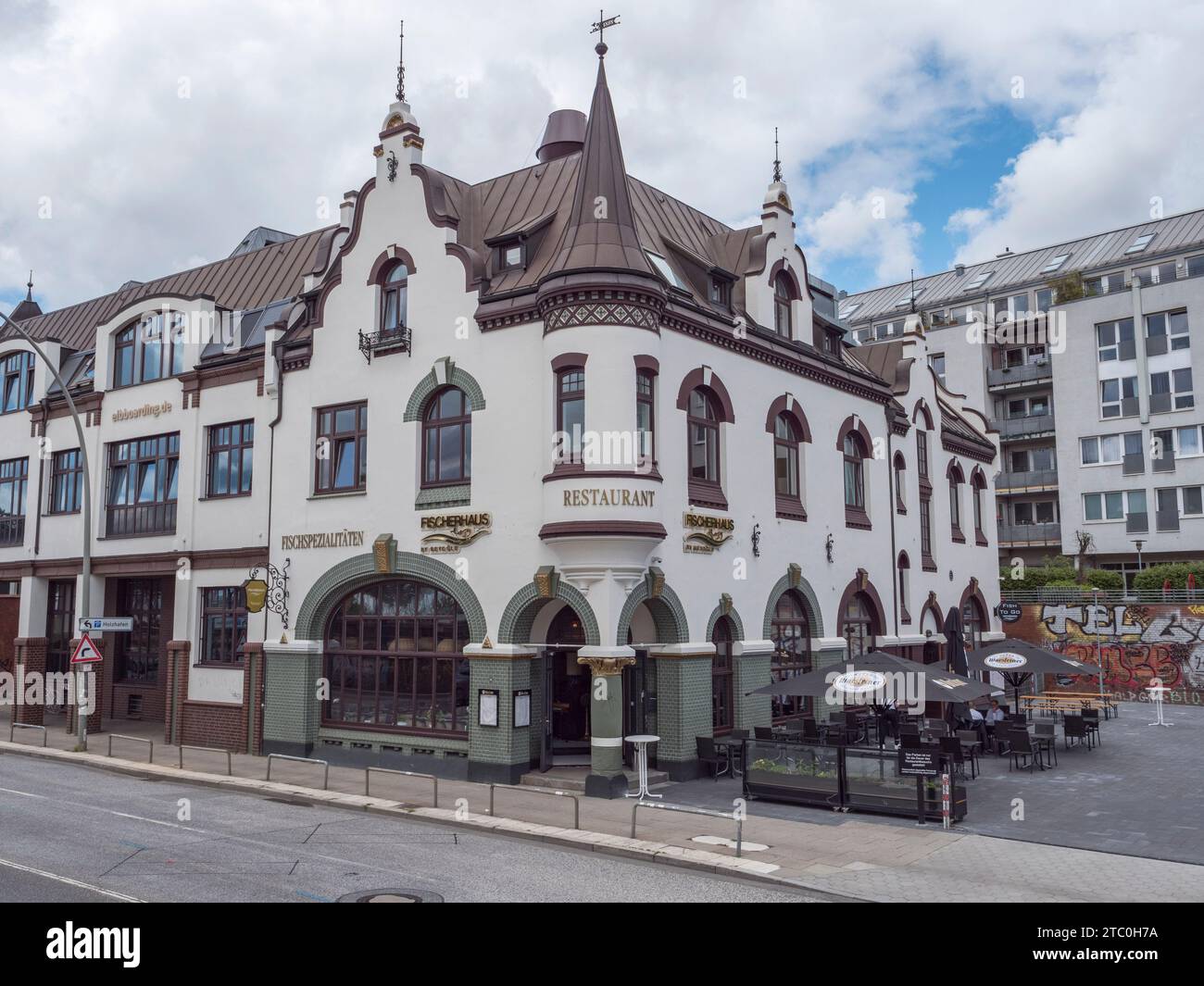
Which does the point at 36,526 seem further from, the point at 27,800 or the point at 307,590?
the point at 27,800

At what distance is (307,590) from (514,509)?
21.7ft

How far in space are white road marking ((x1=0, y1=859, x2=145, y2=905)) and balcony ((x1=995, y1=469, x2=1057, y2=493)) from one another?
5333 cm

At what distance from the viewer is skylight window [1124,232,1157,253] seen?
6102 cm

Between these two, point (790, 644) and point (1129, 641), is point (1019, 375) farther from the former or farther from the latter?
point (790, 644)

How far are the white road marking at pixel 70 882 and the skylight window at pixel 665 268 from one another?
1506cm

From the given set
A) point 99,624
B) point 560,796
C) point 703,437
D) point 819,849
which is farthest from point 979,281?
point 819,849

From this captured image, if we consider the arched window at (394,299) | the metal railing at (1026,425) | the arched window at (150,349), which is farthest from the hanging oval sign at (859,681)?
the metal railing at (1026,425)

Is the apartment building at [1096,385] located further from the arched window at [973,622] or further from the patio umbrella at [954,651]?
the patio umbrella at [954,651]

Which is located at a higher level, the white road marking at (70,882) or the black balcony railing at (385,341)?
the black balcony railing at (385,341)

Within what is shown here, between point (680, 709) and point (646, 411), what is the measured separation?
6.00 meters

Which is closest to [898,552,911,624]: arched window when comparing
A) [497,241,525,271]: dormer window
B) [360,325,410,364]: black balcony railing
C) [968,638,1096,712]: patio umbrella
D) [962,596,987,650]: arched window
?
[968,638,1096,712]: patio umbrella

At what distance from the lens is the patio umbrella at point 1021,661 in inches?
955
